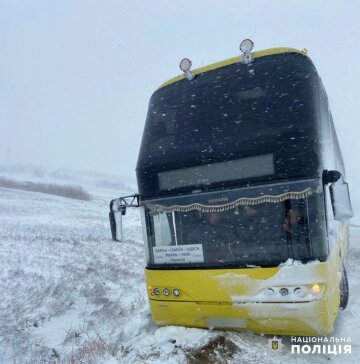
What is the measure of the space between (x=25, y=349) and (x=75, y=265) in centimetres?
557

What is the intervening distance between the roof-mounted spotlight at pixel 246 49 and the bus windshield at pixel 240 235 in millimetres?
2060

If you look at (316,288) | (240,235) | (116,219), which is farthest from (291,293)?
(116,219)

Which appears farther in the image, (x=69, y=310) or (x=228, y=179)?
(x=69, y=310)

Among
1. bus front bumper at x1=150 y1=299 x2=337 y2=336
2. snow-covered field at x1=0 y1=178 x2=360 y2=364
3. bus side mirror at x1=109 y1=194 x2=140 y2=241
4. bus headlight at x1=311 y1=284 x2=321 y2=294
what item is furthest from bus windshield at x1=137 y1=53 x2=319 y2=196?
snow-covered field at x1=0 y1=178 x2=360 y2=364

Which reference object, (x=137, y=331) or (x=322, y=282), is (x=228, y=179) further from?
(x=137, y=331)

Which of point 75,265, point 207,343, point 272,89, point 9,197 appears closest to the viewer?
point 207,343

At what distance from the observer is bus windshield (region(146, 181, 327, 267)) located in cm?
453

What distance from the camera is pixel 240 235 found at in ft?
15.9

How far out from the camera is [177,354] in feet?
15.2

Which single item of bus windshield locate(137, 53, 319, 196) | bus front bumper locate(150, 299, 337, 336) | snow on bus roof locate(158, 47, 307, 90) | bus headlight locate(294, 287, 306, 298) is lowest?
bus front bumper locate(150, 299, 337, 336)

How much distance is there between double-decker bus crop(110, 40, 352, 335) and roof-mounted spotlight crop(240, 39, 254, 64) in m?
0.01

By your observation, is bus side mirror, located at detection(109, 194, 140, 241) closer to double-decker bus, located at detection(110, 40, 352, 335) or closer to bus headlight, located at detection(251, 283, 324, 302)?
double-decker bus, located at detection(110, 40, 352, 335)

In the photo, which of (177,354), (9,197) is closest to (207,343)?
(177,354)

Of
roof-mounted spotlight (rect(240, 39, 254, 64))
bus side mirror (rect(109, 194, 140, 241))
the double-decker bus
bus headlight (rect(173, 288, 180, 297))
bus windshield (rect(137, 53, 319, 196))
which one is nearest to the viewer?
the double-decker bus
